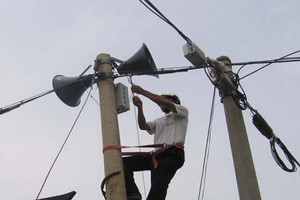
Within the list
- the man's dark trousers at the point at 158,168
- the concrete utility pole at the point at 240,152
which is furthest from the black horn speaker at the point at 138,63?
the concrete utility pole at the point at 240,152

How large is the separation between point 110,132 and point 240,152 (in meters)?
2.11

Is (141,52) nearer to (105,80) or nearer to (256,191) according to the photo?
(105,80)

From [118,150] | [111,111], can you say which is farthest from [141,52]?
[118,150]

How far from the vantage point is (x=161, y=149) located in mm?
4562

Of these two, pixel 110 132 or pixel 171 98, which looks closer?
pixel 110 132

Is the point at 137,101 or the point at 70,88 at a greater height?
the point at 70,88

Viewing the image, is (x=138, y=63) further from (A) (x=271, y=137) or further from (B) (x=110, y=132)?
(A) (x=271, y=137)

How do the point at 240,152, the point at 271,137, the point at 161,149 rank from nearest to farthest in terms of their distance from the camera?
1. the point at 161,149
2. the point at 240,152
3. the point at 271,137

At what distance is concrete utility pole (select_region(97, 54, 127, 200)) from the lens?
3836mm

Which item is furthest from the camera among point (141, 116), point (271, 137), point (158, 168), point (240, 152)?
point (271, 137)

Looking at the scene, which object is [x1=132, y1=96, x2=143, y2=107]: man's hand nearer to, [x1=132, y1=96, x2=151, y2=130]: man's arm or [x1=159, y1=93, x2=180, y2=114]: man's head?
[x1=132, y1=96, x2=151, y2=130]: man's arm

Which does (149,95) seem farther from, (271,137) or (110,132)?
(271,137)

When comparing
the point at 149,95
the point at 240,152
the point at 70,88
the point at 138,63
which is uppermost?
the point at 138,63

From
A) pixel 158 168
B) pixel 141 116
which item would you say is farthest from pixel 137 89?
pixel 158 168
